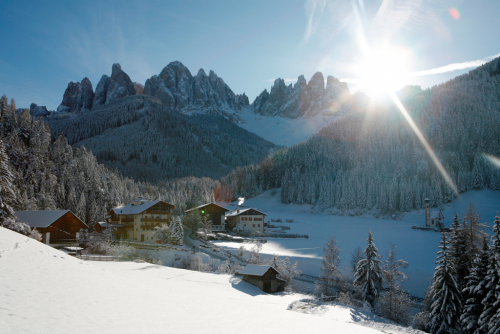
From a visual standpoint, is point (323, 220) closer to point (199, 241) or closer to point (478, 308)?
point (199, 241)

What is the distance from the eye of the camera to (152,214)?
54.3 metres

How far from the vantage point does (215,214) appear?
214 feet

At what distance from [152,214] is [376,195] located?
2559 inches

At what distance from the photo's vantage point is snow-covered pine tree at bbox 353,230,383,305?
2792 cm

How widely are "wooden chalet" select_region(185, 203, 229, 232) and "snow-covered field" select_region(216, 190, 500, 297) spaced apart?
1242 cm

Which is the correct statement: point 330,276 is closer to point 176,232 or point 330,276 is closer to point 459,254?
point 459,254

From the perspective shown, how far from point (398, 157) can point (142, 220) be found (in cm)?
8389

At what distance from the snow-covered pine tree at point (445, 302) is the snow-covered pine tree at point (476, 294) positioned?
0.59 metres

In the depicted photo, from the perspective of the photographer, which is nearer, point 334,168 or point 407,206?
point 407,206

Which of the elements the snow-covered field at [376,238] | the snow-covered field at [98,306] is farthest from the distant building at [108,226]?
the snow-covered field at [98,306]

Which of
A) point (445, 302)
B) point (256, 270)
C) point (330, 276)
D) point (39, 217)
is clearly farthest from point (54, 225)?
point (445, 302)

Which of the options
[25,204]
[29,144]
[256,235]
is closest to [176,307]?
[25,204]

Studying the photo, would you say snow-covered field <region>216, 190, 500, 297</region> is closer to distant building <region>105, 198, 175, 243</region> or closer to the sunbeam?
the sunbeam

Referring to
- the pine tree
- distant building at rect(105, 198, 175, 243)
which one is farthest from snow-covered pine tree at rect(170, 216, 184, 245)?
the pine tree
